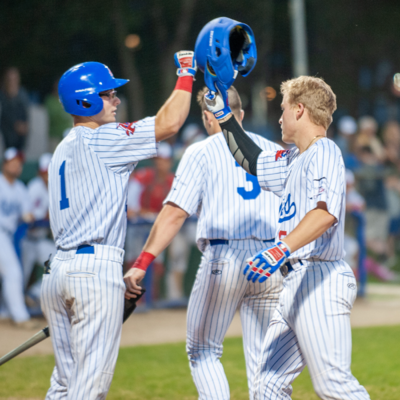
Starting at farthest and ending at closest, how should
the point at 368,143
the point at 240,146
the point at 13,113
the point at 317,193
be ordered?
the point at 368,143, the point at 13,113, the point at 240,146, the point at 317,193

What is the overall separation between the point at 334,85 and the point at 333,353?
15546 millimetres

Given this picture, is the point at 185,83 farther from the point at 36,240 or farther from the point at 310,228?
the point at 36,240

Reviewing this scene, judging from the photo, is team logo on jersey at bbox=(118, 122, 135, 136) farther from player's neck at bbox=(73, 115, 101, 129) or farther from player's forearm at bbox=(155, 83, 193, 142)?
player's neck at bbox=(73, 115, 101, 129)

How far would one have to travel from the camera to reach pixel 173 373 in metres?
5.43

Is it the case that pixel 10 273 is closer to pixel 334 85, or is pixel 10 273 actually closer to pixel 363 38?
pixel 334 85

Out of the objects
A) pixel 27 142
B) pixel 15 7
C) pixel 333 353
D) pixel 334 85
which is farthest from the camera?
pixel 334 85

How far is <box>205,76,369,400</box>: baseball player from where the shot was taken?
267 centimetres

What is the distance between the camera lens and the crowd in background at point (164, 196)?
830 cm

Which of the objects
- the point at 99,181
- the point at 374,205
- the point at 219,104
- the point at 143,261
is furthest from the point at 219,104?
the point at 374,205

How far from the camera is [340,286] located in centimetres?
281

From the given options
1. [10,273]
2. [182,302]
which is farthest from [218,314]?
[182,302]

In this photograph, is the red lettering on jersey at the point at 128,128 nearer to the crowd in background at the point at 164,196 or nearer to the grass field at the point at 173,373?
the grass field at the point at 173,373

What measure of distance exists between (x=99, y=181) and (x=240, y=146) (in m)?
0.75

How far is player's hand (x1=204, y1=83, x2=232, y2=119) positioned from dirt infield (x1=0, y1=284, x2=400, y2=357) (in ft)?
13.3
